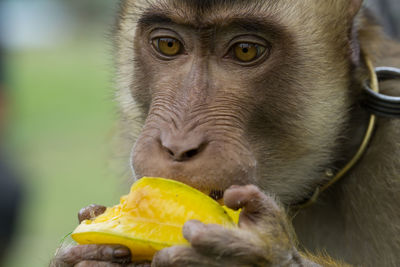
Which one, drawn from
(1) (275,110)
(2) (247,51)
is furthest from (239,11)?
(1) (275,110)

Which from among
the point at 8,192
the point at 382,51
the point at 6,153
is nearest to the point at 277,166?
the point at 382,51

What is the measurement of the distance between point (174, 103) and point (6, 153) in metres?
6.65

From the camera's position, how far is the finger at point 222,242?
113 inches

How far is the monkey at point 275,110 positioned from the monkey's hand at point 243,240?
16 cm

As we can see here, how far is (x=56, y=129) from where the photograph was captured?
60.9 feet

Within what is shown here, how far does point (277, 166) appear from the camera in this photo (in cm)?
411

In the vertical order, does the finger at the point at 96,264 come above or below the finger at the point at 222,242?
below

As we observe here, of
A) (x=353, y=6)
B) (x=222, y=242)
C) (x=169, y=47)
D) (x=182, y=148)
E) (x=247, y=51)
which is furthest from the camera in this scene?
(x=353, y=6)

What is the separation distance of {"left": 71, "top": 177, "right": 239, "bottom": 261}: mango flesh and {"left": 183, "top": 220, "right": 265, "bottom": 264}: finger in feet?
0.31

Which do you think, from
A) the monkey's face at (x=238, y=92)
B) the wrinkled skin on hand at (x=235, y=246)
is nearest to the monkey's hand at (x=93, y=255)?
the wrinkled skin on hand at (x=235, y=246)

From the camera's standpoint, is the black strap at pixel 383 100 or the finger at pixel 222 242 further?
the black strap at pixel 383 100

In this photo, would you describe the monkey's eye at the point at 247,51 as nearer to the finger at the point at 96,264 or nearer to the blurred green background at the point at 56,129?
the blurred green background at the point at 56,129

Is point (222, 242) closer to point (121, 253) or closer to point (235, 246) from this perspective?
point (235, 246)

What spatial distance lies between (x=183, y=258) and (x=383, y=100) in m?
1.72
